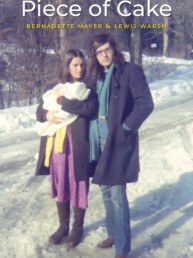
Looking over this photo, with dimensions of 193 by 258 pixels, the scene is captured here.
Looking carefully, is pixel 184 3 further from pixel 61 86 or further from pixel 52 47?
pixel 61 86

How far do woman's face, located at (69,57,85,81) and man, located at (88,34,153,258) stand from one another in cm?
17

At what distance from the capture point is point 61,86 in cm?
314

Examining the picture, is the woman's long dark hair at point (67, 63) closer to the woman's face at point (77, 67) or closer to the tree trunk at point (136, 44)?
the woman's face at point (77, 67)

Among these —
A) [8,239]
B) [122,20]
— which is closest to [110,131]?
[8,239]

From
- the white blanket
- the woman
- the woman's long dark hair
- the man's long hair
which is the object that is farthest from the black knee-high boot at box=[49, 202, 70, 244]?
the man's long hair

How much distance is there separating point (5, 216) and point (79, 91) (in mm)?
1936

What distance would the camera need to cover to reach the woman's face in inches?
123

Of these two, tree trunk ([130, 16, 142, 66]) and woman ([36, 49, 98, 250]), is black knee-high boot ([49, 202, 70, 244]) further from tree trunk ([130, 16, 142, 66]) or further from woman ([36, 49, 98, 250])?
tree trunk ([130, 16, 142, 66])

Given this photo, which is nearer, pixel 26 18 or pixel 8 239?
pixel 8 239

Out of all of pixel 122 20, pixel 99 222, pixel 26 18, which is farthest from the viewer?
pixel 122 20

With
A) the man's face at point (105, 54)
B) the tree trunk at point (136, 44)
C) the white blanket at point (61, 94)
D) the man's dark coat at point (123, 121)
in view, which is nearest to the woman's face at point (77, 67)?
the white blanket at point (61, 94)

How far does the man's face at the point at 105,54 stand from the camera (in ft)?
9.51

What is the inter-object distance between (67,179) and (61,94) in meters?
0.77

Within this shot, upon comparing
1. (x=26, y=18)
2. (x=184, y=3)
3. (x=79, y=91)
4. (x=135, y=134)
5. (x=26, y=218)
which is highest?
(x=184, y=3)
